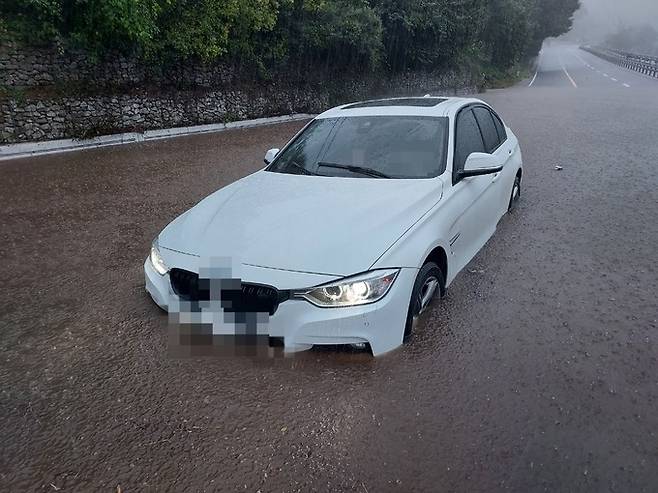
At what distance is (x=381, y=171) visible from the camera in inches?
156

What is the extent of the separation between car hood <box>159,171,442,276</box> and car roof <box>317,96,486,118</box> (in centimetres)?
100

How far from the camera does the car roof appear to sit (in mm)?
4477

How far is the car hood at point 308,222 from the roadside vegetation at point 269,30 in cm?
812

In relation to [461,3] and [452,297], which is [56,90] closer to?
[452,297]

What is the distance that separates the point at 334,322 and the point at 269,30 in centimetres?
1376

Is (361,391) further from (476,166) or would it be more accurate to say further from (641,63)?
(641,63)

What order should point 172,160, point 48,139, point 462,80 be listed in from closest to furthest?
point 172,160
point 48,139
point 462,80

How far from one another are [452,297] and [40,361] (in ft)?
10.1

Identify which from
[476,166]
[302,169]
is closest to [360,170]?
[302,169]

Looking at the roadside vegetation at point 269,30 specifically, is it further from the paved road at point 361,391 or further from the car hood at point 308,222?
the car hood at point 308,222

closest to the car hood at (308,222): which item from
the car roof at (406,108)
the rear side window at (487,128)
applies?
the car roof at (406,108)

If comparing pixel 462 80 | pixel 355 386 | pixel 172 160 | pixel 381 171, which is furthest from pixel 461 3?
pixel 355 386

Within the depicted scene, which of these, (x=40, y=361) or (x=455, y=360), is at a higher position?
(x=455, y=360)

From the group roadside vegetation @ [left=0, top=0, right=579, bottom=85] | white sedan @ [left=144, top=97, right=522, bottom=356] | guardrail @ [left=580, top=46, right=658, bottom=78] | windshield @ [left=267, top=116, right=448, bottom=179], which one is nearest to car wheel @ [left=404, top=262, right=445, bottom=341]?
white sedan @ [left=144, top=97, right=522, bottom=356]
